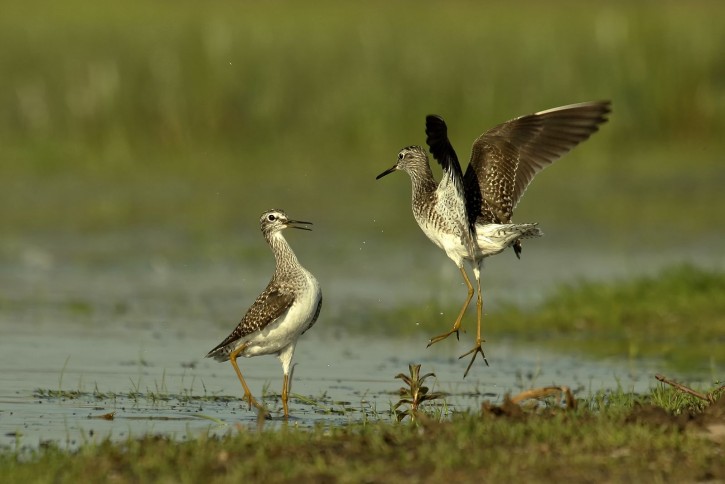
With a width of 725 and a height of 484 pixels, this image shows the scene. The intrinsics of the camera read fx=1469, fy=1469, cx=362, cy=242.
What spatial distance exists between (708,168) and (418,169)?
1359 cm

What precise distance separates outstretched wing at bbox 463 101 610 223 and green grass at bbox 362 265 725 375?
92.1 inches

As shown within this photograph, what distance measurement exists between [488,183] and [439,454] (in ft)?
11.8

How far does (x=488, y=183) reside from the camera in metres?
10.3

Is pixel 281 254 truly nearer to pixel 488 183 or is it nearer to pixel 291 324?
pixel 291 324

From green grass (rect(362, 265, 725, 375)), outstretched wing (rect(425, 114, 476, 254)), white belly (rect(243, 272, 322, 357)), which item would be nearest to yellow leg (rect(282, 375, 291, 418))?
white belly (rect(243, 272, 322, 357))

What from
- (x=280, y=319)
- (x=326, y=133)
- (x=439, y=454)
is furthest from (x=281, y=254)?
(x=326, y=133)

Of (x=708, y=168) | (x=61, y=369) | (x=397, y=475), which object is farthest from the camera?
(x=708, y=168)

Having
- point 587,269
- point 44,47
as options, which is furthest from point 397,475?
point 44,47

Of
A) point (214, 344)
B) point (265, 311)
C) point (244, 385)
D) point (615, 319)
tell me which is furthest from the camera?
point (615, 319)

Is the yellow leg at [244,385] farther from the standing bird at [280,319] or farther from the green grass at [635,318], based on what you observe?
the green grass at [635,318]

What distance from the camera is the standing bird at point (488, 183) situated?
9.59 meters

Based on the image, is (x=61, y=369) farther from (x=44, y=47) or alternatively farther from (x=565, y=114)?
(x=44, y=47)

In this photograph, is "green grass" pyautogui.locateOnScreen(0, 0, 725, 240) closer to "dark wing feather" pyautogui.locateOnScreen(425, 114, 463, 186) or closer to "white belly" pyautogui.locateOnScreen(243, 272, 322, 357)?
"white belly" pyautogui.locateOnScreen(243, 272, 322, 357)

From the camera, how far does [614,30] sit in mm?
25781
